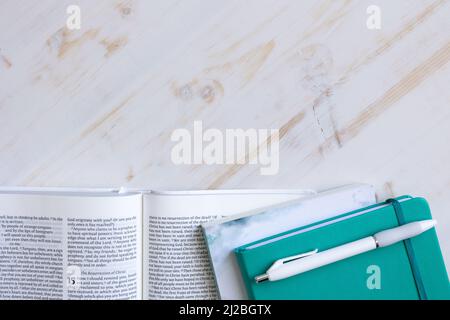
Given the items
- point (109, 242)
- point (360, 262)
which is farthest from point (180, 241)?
point (360, 262)

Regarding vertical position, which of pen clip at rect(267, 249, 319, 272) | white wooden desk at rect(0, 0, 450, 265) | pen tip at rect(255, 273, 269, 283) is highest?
white wooden desk at rect(0, 0, 450, 265)

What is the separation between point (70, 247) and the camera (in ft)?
1.77

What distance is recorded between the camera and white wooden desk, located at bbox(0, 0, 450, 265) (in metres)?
0.56

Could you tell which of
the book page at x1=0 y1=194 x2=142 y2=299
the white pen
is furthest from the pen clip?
the book page at x1=0 y1=194 x2=142 y2=299

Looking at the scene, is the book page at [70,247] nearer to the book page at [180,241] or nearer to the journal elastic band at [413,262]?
the book page at [180,241]

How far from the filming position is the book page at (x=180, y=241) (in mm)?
548

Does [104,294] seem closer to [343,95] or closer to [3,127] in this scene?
[3,127]

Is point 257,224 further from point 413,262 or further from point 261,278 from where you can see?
point 413,262

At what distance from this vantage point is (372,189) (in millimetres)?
574

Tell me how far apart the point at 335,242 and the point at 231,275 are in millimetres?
116

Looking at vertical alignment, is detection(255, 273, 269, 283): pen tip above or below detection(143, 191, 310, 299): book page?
below

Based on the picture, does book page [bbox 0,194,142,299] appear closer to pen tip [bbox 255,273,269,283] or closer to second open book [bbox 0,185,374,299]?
second open book [bbox 0,185,374,299]

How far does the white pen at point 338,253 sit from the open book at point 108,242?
7 cm
